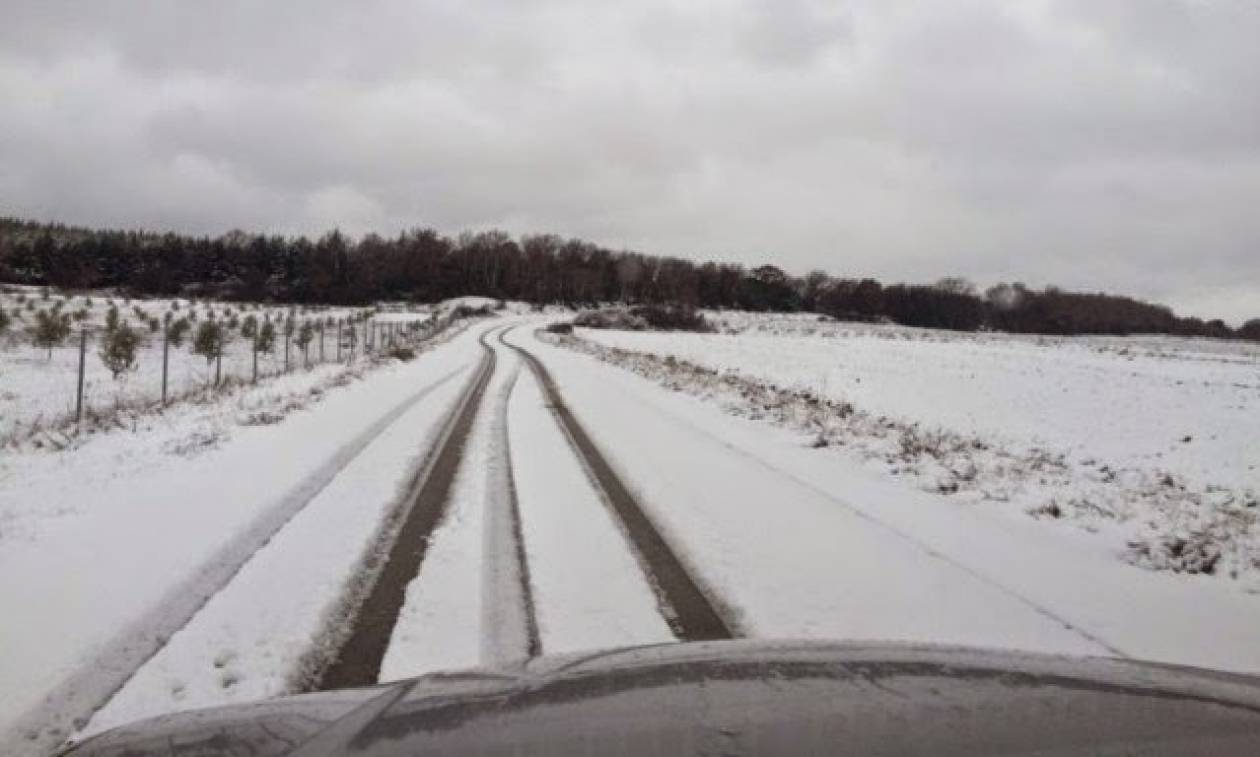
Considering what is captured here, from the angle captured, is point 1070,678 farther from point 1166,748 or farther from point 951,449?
point 951,449

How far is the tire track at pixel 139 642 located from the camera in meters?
3.69

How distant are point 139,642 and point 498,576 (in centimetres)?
213

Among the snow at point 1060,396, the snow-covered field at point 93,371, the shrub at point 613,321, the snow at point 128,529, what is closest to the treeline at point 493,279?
the shrub at point 613,321

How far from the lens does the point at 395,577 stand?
18.9 feet

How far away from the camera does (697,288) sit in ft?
472

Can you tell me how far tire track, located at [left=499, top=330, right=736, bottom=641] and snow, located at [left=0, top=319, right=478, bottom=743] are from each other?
2555mm

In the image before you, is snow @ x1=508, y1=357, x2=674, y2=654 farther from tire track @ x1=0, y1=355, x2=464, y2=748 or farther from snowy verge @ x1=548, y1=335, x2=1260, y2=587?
snowy verge @ x1=548, y1=335, x2=1260, y2=587

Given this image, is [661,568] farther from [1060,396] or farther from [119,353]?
[1060,396]

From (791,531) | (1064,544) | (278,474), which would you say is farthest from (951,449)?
(278,474)

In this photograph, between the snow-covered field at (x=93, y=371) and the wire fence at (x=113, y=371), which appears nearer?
the wire fence at (x=113, y=371)

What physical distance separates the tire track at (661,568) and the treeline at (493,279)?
102857 millimetres

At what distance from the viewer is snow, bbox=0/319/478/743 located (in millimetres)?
4363

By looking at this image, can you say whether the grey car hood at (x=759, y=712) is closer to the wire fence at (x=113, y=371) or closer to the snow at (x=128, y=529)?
the snow at (x=128, y=529)

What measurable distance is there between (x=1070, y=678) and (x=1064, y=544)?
591cm
